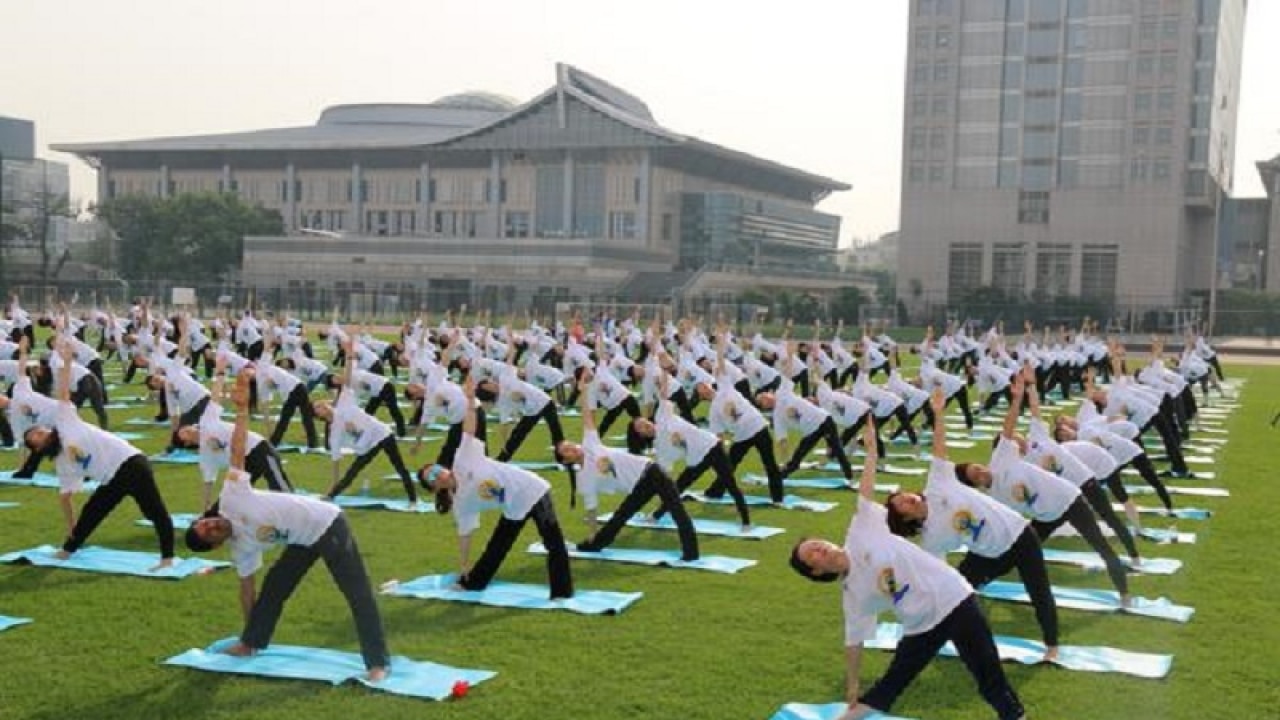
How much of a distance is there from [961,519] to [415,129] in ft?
348

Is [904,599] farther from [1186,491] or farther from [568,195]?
[568,195]

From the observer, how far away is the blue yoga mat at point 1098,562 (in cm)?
1170

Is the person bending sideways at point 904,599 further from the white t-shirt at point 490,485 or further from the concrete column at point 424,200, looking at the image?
the concrete column at point 424,200

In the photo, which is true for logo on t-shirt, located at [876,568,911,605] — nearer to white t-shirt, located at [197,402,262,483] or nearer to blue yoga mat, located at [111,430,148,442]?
white t-shirt, located at [197,402,262,483]

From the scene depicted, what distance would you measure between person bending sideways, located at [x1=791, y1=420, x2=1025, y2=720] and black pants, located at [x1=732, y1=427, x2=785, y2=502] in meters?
7.07

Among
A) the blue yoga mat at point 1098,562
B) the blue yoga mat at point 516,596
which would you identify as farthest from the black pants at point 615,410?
the blue yoga mat at point 516,596

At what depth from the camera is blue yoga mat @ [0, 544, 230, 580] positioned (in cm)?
1087

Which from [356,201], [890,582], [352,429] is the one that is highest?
[356,201]

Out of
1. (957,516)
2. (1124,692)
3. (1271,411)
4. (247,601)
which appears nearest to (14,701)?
(247,601)

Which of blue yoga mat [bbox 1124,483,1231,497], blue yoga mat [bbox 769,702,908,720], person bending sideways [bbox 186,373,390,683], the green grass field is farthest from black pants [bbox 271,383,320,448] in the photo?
blue yoga mat [bbox 769,702,908,720]

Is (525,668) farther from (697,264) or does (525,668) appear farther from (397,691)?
(697,264)

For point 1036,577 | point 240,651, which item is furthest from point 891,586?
point 240,651

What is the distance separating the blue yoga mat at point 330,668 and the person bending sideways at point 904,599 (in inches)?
95.4

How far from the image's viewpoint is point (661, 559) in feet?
38.7
